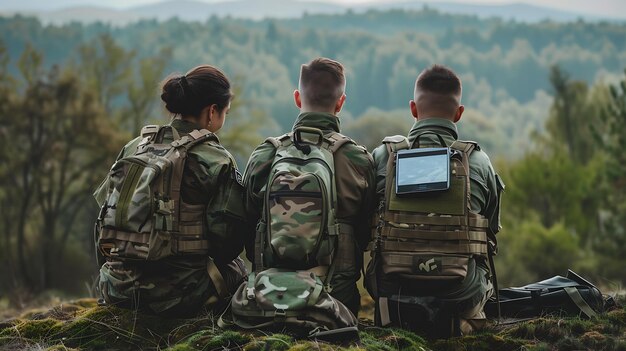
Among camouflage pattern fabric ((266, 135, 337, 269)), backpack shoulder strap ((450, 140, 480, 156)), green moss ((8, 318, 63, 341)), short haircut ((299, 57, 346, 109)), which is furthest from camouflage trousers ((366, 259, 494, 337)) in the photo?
green moss ((8, 318, 63, 341))

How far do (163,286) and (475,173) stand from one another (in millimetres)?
2397

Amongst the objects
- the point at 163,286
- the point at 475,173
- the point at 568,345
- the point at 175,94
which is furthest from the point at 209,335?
the point at 568,345

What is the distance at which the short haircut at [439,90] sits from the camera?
5.62m

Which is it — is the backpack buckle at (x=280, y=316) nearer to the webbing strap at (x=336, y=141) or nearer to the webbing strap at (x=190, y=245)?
the webbing strap at (x=190, y=245)

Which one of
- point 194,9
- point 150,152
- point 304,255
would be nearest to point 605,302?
point 304,255

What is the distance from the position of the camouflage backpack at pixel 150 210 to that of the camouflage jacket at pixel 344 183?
0.42 m

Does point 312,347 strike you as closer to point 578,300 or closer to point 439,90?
point 439,90

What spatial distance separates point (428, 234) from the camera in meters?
5.16

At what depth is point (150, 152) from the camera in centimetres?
533

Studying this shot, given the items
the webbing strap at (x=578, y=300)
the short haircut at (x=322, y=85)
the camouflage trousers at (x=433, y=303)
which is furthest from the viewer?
the webbing strap at (x=578, y=300)

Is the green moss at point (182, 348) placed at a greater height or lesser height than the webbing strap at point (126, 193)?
lesser

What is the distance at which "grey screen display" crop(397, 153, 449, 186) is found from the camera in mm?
5148

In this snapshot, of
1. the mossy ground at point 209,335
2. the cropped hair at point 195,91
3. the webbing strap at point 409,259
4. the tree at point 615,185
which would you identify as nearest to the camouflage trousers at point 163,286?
the mossy ground at point 209,335

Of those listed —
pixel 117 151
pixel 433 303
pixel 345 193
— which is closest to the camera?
pixel 433 303
